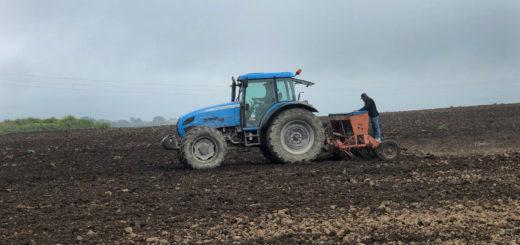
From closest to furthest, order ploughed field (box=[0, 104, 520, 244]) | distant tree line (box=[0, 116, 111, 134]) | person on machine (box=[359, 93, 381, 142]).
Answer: ploughed field (box=[0, 104, 520, 244]) → person on machine (box=[359, 93, 381, 142]) → distant tree line (box=[0, 116, 111, 134])

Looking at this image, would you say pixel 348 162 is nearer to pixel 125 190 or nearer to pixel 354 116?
pixel 354 116

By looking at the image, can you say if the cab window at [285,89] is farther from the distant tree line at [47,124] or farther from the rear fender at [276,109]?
the distant tree line at [47,124]

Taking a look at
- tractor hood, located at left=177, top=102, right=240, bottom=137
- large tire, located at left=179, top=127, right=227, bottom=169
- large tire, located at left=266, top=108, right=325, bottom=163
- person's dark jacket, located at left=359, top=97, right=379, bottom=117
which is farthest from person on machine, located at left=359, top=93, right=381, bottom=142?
large tire, located at left=179, top=127, right=227, bottom=169

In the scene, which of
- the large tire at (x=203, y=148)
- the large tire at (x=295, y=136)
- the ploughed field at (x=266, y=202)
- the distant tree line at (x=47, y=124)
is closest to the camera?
the ploughed field at (x=266, y=202)

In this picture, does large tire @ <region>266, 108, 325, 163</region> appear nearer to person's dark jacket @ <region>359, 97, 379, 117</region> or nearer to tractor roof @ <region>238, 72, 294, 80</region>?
tractor roof @ <region>238, 72, 294, 80</region>

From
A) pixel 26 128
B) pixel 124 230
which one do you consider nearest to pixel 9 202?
pixel 124 230

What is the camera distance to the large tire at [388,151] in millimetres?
12594

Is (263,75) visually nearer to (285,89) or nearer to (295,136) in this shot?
(285,89)

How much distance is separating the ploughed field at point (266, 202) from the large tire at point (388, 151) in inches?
10.6

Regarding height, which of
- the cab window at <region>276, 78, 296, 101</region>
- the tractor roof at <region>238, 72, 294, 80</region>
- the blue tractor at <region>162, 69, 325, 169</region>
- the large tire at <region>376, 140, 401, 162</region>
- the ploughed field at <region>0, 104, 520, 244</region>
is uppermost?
the tractor roof at <region>238, 72, 294, 80</region>

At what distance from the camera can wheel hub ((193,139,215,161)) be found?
12.1m

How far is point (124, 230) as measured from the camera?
6809mm

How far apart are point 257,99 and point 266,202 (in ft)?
15.5

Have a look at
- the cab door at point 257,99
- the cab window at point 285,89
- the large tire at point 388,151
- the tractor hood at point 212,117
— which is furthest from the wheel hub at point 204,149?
the large tire at point 388,151
